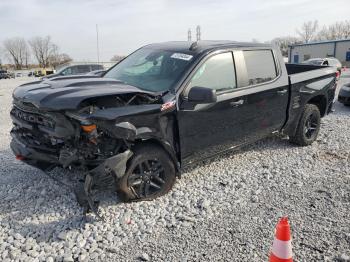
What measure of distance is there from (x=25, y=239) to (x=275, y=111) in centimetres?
382

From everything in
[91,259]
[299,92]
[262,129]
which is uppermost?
[299,92]

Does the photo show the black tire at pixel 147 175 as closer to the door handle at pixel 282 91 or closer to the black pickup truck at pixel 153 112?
the black pickup truck at pixel 153 112

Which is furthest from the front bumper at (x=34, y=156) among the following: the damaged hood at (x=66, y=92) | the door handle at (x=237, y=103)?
the door handle at (x=237, y=103)

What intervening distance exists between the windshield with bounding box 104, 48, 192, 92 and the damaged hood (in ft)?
1.27

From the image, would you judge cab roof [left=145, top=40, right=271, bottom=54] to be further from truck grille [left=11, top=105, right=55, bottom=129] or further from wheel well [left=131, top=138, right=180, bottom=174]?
truck grille [left=11, top=105, right=55, bottom=129]

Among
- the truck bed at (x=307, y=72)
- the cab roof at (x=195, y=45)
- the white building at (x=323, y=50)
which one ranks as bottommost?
the truck bed at (x=307, y=72)

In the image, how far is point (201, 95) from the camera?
3957 millimetres

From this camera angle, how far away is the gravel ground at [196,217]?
3229 millimetres

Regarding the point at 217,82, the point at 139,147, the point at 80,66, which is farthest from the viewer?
the point at 80,66

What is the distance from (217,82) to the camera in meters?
4.55

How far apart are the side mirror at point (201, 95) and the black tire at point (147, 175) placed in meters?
0.69

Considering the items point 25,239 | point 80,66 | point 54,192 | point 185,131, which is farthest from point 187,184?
point 80,66

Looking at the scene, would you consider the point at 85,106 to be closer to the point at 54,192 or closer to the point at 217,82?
the point at 54,192

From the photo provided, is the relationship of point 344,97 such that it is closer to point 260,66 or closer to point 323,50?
point 260,66
